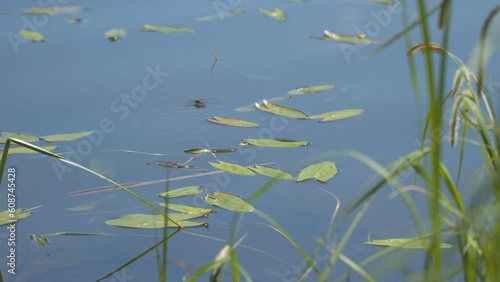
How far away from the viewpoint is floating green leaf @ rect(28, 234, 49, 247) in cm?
156

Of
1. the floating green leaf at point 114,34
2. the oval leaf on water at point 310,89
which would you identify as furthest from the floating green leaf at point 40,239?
the floating green leaf at point 114,34

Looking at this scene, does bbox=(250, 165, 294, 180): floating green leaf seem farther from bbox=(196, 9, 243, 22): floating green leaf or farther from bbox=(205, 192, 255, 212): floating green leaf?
bbox=(196, 9, 243, 22): floating green leaf

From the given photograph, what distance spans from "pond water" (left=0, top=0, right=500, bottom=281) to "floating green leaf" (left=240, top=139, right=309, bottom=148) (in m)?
0.02

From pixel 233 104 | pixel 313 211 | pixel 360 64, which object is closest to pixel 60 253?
pixel 313 211

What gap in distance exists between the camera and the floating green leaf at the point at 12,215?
1621mm

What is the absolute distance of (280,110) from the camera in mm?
2053

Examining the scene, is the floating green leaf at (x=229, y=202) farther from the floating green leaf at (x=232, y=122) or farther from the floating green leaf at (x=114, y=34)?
the floating green leaf at (x=114, y=34)

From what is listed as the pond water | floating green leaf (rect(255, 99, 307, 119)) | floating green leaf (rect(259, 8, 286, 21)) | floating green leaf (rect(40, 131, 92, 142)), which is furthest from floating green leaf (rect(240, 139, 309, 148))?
floating green leaf (rect(259, 8, 286, 21))

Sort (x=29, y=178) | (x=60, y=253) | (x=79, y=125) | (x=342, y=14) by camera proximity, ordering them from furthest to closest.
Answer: (x=342, y=14)
(x=79, y=125)
(x=29, y=178)
(x=60, y=253)

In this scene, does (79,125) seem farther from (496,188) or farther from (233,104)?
(496,188)

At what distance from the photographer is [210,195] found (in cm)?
169

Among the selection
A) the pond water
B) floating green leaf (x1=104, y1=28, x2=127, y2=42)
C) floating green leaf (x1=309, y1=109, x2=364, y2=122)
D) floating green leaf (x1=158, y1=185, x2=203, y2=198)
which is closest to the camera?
the pond water

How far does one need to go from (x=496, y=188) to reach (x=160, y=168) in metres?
1.00

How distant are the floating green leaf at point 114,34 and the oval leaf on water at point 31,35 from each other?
0.20 metres
